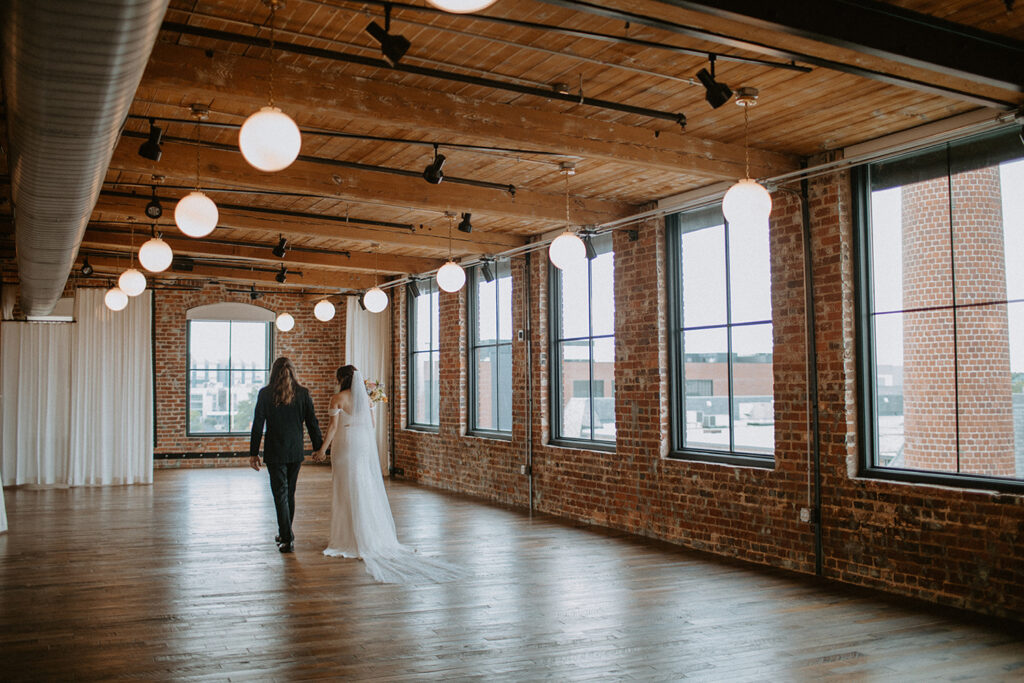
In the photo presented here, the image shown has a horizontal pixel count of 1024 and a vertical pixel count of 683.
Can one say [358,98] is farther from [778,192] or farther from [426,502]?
[426,502]

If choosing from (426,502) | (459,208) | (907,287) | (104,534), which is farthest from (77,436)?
(907,287)

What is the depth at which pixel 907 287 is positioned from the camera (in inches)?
240

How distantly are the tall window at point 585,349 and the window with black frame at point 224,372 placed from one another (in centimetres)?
826

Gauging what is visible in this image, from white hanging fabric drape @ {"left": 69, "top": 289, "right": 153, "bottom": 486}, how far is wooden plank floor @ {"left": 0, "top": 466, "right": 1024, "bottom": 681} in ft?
16.8

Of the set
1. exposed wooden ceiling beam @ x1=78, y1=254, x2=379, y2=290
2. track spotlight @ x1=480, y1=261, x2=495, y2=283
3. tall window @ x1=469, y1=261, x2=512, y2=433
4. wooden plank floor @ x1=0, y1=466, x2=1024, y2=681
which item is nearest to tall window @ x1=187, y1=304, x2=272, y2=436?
exposed wooden ceiling beam @ x1=78, y1=254, x2=379, y2=290

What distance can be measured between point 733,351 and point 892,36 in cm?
376

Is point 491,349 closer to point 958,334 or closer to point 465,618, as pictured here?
point 465,618

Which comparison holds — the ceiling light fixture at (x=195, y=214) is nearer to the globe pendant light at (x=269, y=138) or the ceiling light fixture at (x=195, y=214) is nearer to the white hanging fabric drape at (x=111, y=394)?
the globe pendant light at (x=269, y=138)

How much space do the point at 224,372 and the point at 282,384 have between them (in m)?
9.04

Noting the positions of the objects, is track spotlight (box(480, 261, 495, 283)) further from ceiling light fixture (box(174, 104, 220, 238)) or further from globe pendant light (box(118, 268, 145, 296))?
ceiling light fixture (box(174, 104, 220, 238))

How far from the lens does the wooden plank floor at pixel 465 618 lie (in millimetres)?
4324

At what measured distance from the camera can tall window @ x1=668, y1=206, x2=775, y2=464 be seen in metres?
7.26

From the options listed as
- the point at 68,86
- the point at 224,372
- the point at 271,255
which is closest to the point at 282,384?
the point at 271,255

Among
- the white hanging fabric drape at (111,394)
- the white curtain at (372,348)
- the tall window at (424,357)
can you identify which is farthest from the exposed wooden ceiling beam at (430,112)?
the white hanging fabric drape at (111,394)
